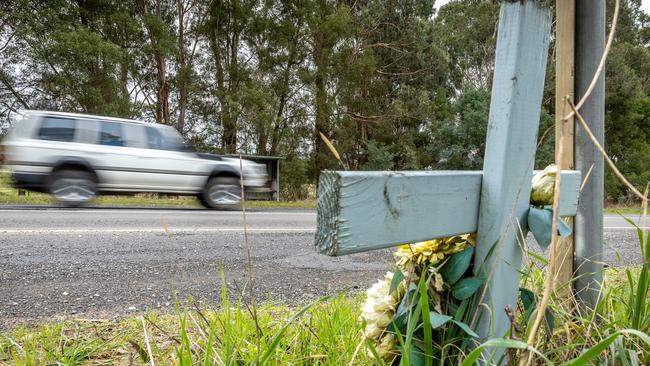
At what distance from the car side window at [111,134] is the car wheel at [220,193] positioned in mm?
1711

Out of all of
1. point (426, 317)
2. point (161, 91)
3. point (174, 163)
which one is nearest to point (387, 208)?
point (426, 317)

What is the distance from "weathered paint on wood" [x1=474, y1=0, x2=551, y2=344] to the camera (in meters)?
0.79

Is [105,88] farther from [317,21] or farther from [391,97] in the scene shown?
[391,97]

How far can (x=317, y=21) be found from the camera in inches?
595

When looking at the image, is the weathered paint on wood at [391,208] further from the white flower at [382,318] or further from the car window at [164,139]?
the car window at [164,139]

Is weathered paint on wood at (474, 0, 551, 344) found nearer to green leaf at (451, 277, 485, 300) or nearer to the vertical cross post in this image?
green leaf at (451, 277, 485, 300)

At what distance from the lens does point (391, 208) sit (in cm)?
65

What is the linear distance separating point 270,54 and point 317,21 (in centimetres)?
211

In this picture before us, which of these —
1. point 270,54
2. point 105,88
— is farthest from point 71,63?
point 270,54

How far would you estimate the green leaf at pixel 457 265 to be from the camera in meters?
0.80

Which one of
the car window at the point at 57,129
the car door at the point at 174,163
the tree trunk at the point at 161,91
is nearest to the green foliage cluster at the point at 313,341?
the car window at the point at 57,129

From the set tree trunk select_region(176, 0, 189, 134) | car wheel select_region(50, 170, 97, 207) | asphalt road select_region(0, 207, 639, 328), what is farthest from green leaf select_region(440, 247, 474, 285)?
tree trunk select_region(176, 0, 189, 134)

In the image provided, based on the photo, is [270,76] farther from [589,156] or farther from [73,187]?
[589,156]

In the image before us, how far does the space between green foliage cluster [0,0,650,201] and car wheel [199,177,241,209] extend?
598 centimetres
